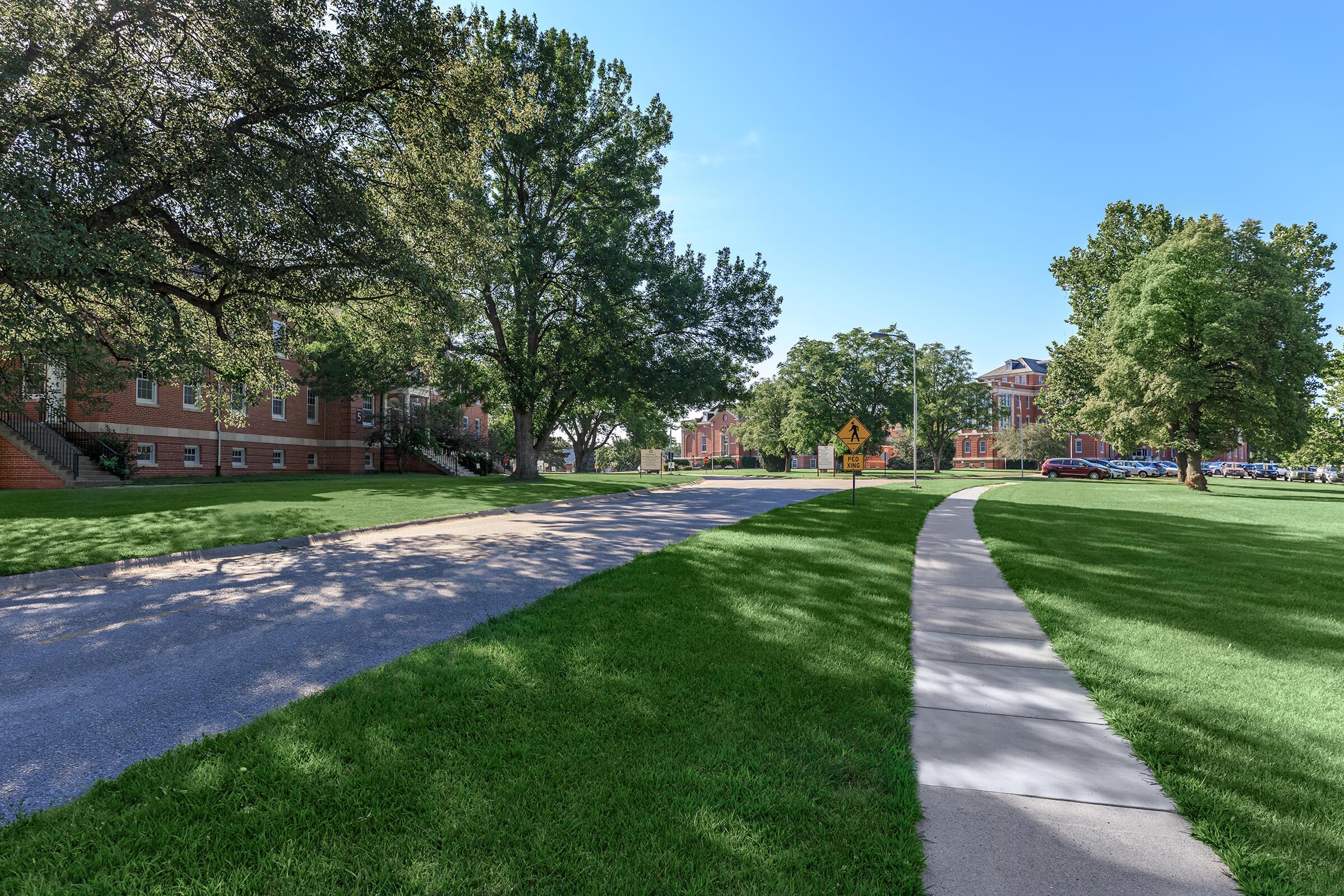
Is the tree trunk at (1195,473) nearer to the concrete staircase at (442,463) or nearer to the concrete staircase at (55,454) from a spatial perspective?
the concrete staircase at (442,463)

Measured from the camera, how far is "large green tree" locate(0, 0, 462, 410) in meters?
9.11

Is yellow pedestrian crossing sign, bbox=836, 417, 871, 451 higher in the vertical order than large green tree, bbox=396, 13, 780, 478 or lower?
lower

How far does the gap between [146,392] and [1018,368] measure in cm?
10666

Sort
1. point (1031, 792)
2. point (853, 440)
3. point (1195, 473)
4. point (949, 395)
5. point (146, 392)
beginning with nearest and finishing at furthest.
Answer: point (1031, 792) → point (853, 440) → point (146, 392) → point (1195, 473) → point (949, 395)

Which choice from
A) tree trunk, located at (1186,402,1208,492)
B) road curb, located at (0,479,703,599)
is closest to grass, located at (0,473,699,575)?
road curb, located at (0,479,703,599)

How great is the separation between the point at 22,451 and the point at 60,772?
91.1ft

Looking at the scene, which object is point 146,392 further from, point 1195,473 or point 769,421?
point 1195,473

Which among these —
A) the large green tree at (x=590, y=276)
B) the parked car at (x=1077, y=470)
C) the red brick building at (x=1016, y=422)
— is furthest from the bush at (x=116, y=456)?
the red brick building at (x=1016, y=422)

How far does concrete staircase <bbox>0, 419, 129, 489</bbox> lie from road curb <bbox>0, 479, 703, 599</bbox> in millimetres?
16893

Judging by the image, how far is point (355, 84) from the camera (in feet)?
40.4

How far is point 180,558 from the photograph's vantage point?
914cm

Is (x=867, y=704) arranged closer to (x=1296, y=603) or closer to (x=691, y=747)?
(x=691, y=747)

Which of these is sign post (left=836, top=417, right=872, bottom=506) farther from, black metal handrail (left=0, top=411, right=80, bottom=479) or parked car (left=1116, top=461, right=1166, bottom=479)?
parked car (left=1116, top=461, right=1166, bottom=479)

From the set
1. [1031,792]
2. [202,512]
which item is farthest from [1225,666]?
[202,512]
